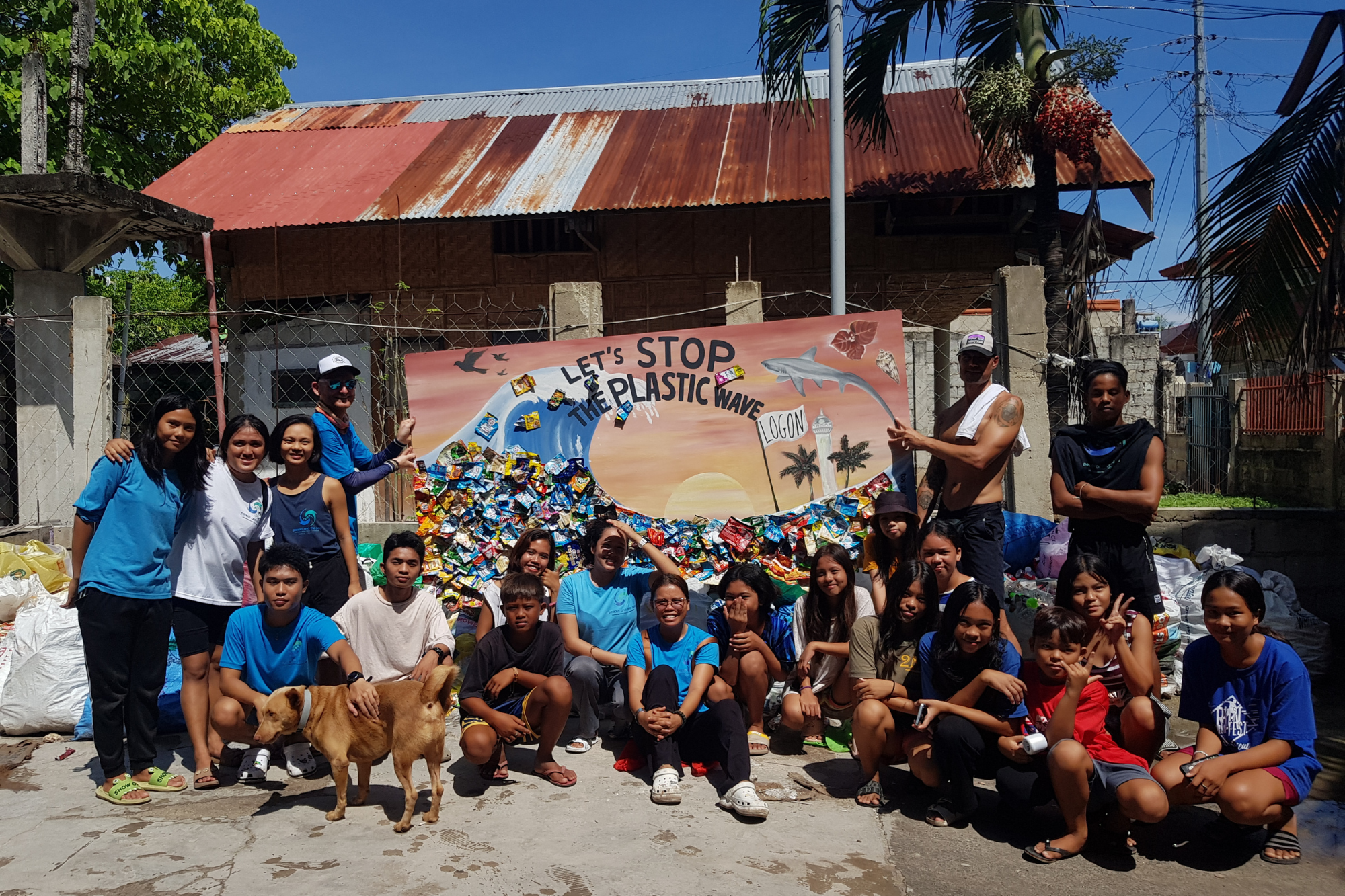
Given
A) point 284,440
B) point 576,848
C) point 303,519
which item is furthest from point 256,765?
point 576,848

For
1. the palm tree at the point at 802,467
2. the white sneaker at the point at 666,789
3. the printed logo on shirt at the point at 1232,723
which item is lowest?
the white sneaker at the point at 666,789

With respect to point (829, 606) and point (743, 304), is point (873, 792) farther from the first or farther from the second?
point (743, 304)

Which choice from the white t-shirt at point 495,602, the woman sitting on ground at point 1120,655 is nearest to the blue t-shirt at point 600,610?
the white t-shirt at point 495,602

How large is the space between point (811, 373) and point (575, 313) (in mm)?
1429

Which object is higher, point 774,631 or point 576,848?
point 774,631

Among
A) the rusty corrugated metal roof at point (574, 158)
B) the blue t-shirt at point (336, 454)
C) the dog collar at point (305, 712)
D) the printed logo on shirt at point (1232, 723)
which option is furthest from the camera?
the rusty corrugated metal roof at point (574, 158)

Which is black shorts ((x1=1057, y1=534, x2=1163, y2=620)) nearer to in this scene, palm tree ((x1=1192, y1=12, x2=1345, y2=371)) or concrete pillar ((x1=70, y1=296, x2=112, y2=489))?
palm tree ((x1=1192, y1=12, x2=1345, y2=371))

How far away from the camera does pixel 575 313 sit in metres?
5.55

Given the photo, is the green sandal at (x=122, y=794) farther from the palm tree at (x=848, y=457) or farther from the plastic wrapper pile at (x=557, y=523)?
the palm tree at (x=848, y=457)

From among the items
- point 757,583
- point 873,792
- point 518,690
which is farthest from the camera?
point 757,583

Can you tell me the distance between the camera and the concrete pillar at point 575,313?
5551mm

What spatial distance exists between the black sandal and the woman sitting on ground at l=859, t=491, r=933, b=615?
83 centimetres

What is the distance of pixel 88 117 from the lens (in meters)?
13.2

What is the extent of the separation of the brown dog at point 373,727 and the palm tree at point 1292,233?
4133 mm
